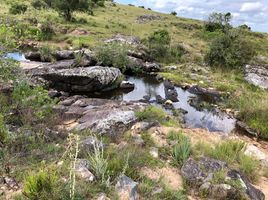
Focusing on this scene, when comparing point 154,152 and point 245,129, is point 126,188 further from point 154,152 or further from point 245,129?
point 245,129

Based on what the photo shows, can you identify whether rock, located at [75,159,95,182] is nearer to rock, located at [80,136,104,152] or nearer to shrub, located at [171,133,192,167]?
rock, located at [80,136,104,152]

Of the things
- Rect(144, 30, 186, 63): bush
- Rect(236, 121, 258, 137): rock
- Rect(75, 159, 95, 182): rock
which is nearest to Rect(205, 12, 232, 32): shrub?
Rect(144, 30, 186, 63): bush

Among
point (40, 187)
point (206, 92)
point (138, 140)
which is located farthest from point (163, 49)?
point (40, 187)

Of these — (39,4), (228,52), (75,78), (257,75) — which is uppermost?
(228,52)

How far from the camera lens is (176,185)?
793 centimetres

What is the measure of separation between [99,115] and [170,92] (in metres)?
8.39

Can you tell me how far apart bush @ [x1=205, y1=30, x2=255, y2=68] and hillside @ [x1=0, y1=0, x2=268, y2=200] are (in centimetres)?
8

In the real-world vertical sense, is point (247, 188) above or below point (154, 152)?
above

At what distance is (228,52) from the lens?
2489 cm

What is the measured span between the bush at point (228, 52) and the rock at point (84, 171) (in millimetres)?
19336

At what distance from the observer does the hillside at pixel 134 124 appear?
6984mm

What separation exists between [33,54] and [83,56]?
4.53 metres

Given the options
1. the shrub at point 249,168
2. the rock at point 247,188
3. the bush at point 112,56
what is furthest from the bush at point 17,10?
the rock at point 247,188

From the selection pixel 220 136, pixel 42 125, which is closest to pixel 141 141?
pixel 42 125
